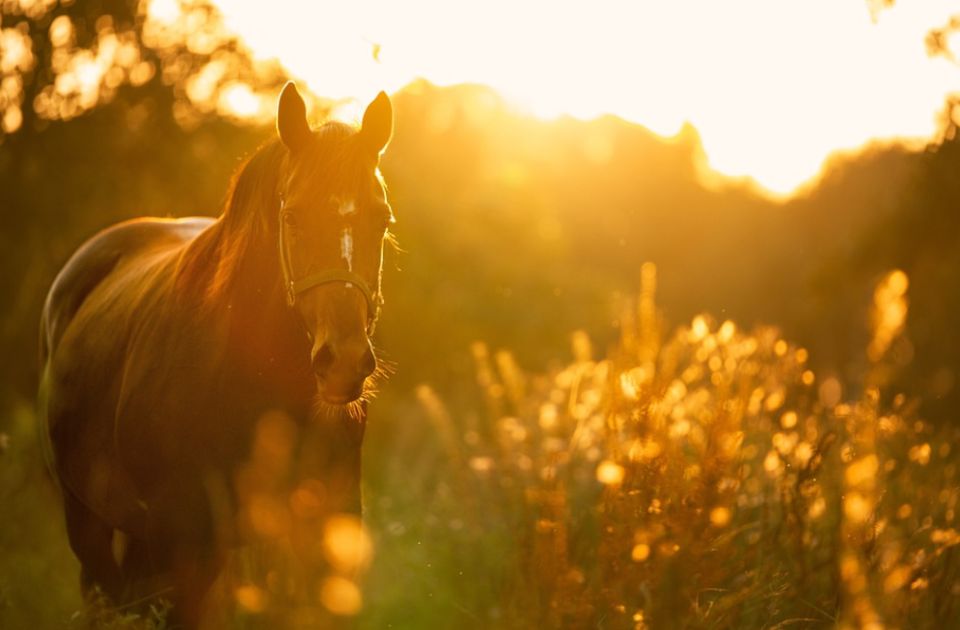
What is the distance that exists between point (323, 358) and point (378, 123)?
1.07 meters

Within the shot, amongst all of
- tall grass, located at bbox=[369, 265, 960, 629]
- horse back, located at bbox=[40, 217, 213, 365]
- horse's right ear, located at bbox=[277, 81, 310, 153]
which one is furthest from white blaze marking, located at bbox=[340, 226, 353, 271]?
horse back, located at bbox=[40, 217, 213, 365]

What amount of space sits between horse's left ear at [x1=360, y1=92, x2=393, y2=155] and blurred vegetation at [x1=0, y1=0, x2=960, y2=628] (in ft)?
1.70

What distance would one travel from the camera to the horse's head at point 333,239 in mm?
3377

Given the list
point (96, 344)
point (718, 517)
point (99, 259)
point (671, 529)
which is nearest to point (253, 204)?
point (96, 344)

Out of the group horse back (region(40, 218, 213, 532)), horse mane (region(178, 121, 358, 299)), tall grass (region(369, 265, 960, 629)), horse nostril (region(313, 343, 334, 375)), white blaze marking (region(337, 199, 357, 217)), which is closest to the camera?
tall grass (region(369, 265, 960, 629))

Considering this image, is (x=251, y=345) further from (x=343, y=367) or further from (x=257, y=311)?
(x=343, y=367)

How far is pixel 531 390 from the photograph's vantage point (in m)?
9.12

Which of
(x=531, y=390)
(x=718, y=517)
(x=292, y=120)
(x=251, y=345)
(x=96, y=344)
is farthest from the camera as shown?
(x=531, y=390)

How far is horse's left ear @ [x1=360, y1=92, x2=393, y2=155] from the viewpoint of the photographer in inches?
156

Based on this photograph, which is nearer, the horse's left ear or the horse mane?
the horse mane

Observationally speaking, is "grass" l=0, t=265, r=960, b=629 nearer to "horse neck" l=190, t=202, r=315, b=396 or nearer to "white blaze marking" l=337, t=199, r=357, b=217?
"horse neck" l=190, t=202, r=315, b=396

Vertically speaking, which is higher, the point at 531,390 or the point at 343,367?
the point at 531,390

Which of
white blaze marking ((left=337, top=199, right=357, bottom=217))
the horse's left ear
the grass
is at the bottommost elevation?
the grass

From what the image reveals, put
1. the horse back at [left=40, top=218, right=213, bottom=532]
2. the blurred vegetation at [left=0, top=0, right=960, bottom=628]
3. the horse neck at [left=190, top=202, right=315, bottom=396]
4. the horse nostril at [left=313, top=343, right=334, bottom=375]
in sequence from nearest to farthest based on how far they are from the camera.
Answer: the horse nostril at [left=313, top=343, right=334, bottom=375]
the blurred vegetation at [left=0, top=0, right=960, bottom=628]
the horse neck at [left=190, top=202, right=315, bottom=396]
the horse back at [left=40, top=218, right=213, bottom=532]
